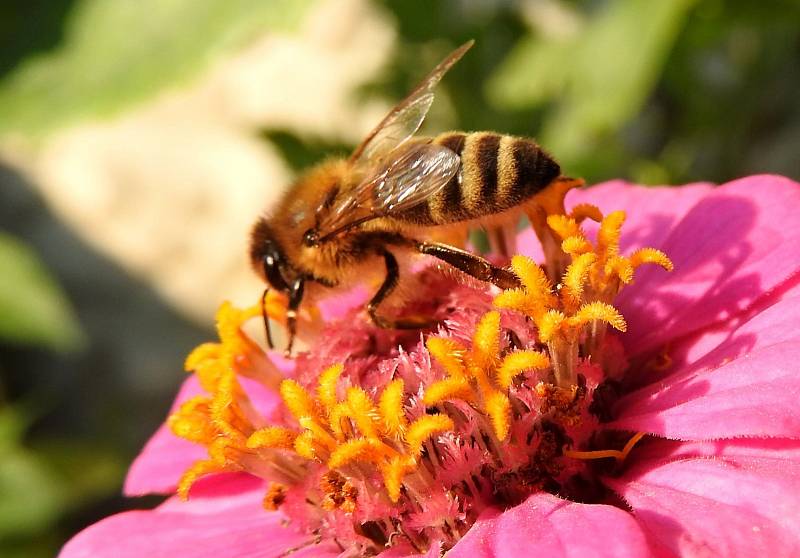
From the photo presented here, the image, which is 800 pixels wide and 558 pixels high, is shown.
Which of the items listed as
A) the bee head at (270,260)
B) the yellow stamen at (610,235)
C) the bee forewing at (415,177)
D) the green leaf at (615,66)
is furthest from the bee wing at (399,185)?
the green leaf at (615,66)

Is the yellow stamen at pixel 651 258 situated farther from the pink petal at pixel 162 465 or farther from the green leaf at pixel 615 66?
the green leaf at pixel 615 66

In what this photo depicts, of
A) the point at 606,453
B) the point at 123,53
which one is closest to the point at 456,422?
the point at 606,453

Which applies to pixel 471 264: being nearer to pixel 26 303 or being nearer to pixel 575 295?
pixel 575 295

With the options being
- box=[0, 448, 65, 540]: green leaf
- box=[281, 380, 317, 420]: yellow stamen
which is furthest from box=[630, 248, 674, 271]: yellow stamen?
box=[0, 448, 65, 540]: green leaf

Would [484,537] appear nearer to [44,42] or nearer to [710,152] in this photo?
[44,42]

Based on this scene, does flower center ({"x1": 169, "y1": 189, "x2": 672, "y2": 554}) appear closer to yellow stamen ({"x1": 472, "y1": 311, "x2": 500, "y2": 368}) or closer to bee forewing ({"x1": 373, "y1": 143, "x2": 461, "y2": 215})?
yellow stamen ({"x1": 472, "y1": 311, "x2": 500, "y2": 368})
